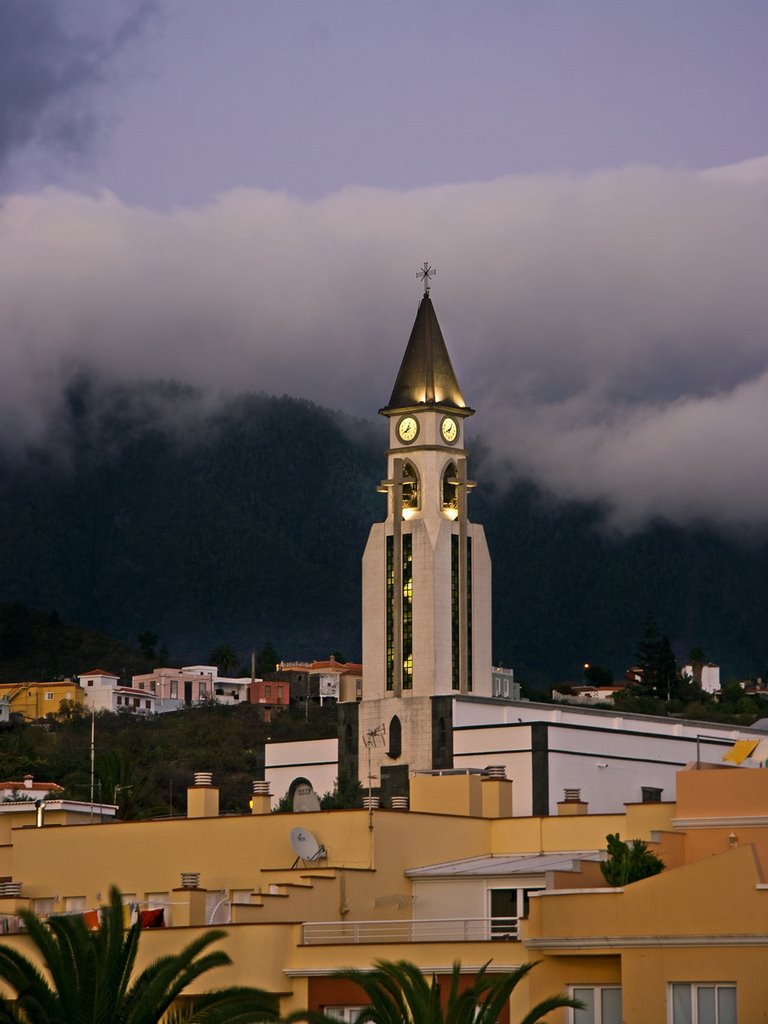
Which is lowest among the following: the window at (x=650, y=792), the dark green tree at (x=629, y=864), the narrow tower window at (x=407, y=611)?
the dark green tree at (x=629, y=864)

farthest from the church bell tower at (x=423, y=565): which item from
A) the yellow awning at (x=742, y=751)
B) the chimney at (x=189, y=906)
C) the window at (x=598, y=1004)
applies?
the window at (x=598, y=1004)

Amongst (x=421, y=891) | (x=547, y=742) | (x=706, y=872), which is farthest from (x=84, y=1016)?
(x=547, y=742)

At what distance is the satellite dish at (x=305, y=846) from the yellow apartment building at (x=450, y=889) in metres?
0.04

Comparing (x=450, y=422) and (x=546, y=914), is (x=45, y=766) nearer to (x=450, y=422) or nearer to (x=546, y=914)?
(x=450, y=422)

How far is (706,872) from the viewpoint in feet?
134

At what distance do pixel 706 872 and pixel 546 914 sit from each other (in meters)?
3.11

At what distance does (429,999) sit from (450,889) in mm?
13364

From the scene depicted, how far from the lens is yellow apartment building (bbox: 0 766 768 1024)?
4059 cm

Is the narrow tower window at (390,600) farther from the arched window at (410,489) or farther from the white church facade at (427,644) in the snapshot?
the arched window at (410,489)

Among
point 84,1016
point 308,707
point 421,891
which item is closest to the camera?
point 84,1016

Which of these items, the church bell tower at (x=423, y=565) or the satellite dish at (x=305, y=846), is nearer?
the satellite dish at (x=305, y=846)

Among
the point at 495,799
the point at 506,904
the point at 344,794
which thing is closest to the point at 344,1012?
the point at 506,904

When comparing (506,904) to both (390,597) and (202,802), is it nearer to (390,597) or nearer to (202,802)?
(202,802)

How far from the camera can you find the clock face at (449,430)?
105 m
